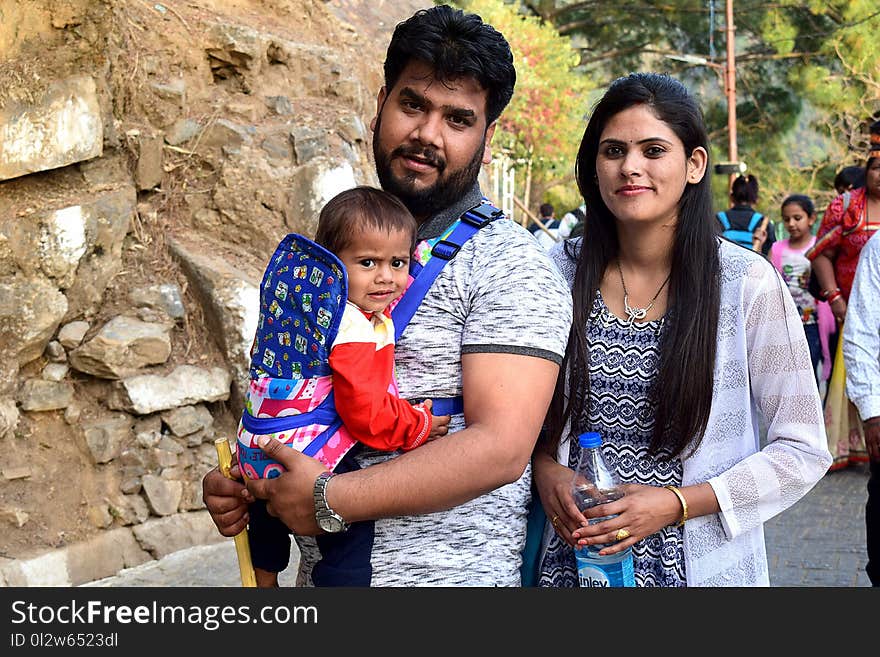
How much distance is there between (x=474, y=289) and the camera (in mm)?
2426

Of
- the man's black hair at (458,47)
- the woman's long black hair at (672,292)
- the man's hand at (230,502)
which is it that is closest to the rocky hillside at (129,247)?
the man's hand at (230,502)

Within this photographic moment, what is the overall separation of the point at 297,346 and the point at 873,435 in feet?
7.81

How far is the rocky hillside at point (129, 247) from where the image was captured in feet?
19.5

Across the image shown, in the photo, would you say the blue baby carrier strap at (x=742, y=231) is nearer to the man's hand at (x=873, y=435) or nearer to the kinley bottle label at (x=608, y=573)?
the man's hand at (x=873, y=435)

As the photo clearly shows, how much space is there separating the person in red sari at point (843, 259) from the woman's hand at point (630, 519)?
415cm

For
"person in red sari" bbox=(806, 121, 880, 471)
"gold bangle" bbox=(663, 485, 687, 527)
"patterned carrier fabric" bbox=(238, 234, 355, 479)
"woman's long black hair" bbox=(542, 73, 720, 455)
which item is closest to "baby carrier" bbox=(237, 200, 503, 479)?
"patterned carrier fabric" bbox=(238, 234, 355, 479)

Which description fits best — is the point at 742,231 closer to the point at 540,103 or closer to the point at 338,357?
the point at 338,357

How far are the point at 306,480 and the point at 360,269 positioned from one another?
0.48 meters

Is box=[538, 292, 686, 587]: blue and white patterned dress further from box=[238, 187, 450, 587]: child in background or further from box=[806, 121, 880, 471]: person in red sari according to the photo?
box=[806, 121, 880, 471]: person in red sari

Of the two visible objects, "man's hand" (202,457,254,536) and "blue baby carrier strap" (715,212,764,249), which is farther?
"blue baby carrier strap" (715,212,764,249)

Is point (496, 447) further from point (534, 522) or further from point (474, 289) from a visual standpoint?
point (534, 522)

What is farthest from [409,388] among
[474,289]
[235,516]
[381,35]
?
[381,35]

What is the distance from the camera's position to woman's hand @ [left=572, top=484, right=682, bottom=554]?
259cm

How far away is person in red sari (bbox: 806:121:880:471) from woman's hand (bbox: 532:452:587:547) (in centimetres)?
412
